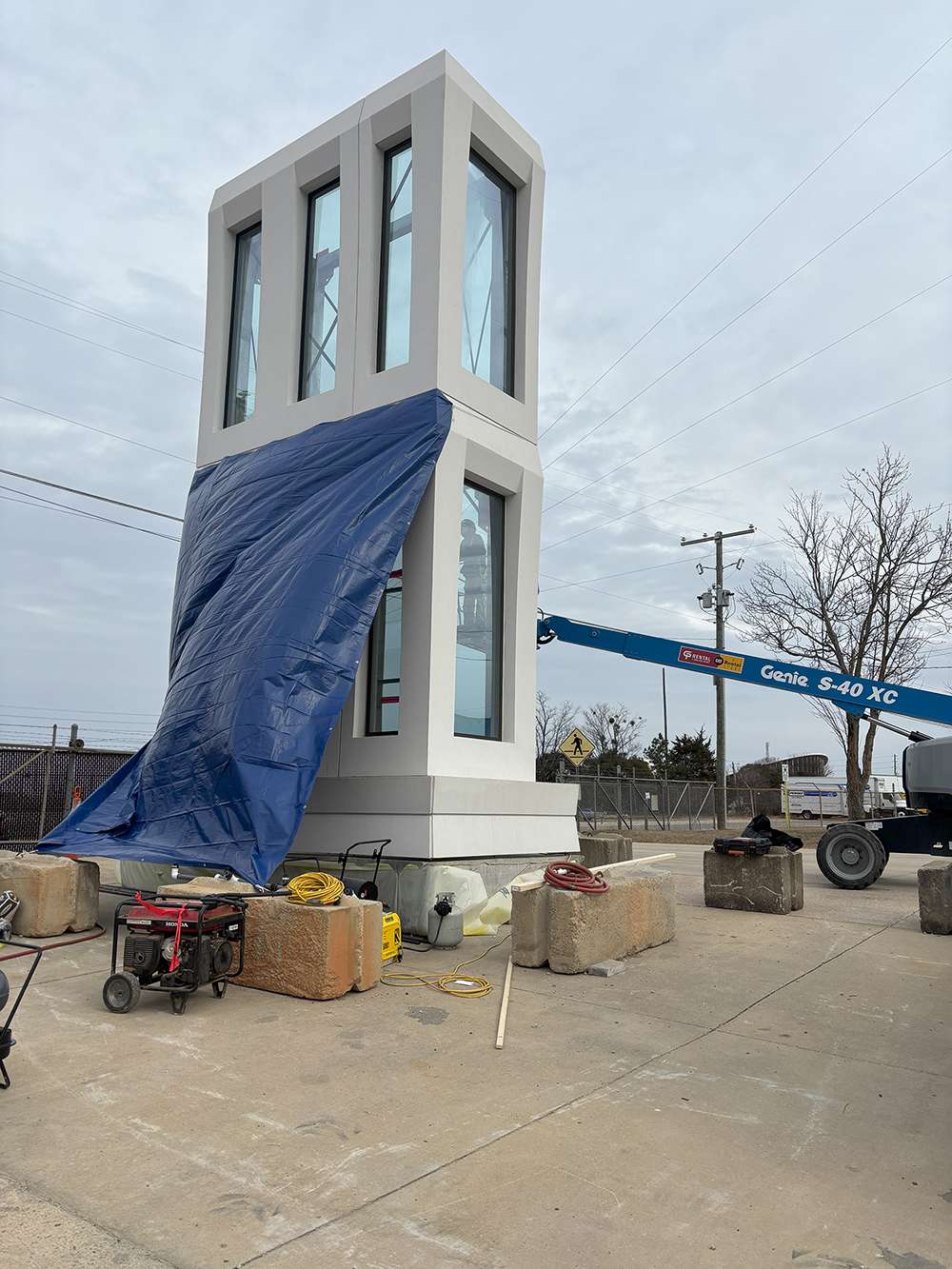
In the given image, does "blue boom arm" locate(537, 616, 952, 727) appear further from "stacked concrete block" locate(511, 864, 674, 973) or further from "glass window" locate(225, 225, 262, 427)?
"stacked concrete block" locate(511, 864, 674, 973)

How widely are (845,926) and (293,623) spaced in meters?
6.79

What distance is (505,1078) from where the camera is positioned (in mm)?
4852

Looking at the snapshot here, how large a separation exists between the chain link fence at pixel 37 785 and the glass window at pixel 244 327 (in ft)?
26.6

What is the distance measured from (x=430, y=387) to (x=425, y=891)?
5321mm

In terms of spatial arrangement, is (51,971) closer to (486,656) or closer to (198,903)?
(198,903)

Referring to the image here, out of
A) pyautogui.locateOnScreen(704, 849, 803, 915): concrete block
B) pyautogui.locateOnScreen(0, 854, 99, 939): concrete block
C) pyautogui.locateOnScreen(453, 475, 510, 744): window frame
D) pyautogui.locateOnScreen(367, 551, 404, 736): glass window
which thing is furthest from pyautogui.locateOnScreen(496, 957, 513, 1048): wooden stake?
pyautogui.locateOnScreen(704, 849, 803, 915): concrete block

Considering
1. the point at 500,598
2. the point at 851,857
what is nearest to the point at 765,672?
the point at 851,857

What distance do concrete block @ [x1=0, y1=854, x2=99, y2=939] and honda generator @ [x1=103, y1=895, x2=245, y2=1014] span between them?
7.74 ft

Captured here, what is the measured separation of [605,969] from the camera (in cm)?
737

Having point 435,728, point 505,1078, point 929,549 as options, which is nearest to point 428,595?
point 435,728

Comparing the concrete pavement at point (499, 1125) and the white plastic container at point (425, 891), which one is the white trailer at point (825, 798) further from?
the concrete pavement at point (499, 1125)

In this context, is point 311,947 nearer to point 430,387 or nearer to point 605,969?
point 605,969

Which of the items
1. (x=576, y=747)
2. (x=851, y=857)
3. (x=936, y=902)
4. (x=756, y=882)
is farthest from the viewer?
(x=576, y=747)

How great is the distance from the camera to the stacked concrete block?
7.43m
